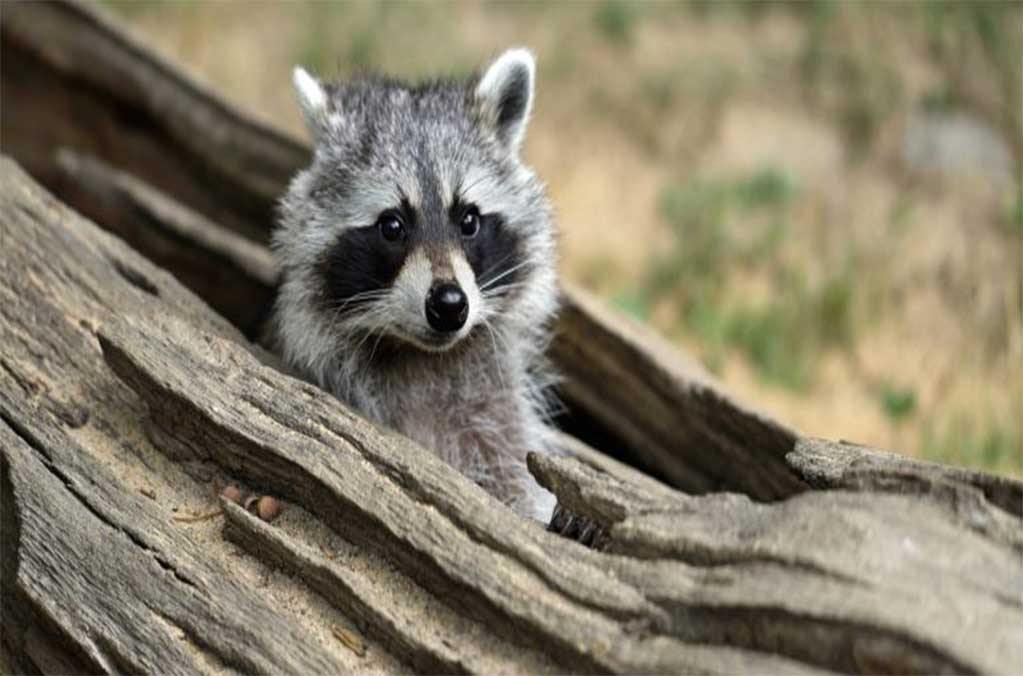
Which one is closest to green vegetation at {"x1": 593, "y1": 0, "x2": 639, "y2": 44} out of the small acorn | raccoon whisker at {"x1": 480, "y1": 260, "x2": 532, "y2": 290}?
raccoon whisker at {"x1": 480, "y1": 260, "x2": 532, "y2": 290}

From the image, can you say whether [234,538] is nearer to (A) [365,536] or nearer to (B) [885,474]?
(A) [365,536]

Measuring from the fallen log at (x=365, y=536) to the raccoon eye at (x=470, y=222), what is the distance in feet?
2.52

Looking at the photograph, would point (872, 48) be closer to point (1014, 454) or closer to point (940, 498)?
point (1014, 454)

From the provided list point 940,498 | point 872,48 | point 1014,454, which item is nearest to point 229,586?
point 940,498

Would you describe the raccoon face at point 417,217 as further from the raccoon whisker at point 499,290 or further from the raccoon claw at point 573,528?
the raccoon claw at point 573,528

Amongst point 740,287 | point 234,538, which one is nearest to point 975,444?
point 740,287

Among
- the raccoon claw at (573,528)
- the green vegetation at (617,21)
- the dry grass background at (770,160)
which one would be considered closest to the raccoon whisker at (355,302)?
the raccoon claw at (573,528)

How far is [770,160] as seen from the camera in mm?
8000

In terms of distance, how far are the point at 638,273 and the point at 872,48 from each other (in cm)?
245

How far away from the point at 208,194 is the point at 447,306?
114 inches

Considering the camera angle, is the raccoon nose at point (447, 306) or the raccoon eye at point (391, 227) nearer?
the raccoon nose at point (447, 306)

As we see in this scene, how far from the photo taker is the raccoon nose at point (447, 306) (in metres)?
3.56

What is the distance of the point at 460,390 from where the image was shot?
416 cm

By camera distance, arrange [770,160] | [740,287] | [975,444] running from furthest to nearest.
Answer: [770,160]
[740,287]
[975,444]
